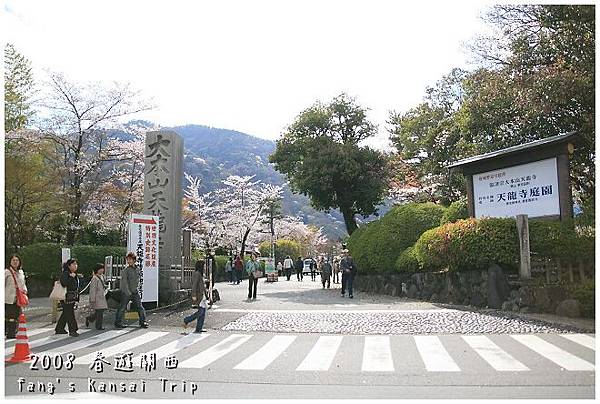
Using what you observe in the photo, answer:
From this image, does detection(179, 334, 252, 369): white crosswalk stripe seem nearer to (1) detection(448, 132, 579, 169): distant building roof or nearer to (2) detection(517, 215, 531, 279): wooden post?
(2) detection(517, 215, 531, 279): wooden post

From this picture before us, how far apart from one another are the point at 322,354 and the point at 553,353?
3544mm

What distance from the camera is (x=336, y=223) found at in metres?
108

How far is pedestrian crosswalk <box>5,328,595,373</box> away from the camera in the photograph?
25.4 ft

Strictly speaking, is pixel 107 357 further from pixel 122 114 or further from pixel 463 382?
pixel 122 114

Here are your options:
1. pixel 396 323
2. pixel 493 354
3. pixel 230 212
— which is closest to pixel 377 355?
pixel 493 354

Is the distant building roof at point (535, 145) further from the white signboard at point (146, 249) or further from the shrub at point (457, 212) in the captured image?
the white signboard at point (146, 249)

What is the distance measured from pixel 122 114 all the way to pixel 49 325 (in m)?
15.4

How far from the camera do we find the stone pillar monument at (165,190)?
51.9ft

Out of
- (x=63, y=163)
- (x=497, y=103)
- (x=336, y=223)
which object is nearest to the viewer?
(x=497, y=103)

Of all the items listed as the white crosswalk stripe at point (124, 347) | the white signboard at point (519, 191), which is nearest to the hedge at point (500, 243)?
the white signboard at point (519, 191)

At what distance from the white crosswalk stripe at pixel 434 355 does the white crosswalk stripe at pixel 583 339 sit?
2.29 m

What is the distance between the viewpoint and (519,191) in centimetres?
1473

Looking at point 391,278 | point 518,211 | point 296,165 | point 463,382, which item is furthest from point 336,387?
point 296,165

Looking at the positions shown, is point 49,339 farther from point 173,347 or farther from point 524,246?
point 524,246
